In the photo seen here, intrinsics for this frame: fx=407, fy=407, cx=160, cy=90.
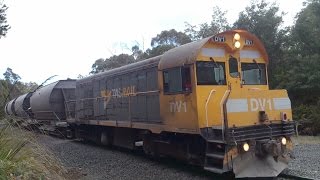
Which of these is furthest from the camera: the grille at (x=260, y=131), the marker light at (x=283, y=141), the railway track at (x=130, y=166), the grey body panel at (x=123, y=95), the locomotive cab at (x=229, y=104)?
the grey body panel at (x=123, y=95)

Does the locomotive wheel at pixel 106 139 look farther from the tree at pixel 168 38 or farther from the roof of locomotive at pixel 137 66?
the tree at pixel 168 38

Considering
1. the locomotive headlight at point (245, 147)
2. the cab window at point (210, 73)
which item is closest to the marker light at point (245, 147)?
the locomotive headlight at point (245, 147)

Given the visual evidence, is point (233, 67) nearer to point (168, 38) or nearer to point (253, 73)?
point (253, 73)

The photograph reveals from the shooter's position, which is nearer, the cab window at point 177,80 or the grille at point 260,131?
the grille at point 260,131

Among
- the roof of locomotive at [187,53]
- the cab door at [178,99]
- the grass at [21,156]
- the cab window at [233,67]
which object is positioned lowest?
the grass at [21,156]

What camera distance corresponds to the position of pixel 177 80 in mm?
10227

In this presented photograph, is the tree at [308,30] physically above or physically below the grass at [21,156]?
above

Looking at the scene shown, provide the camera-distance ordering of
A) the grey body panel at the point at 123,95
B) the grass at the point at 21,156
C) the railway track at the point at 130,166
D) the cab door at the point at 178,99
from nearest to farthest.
Answer: 1. the grass at the point at 21,156
2. the cab door at the point at 178,99
3. the railway track at the point at 130,166
4. the grey body panel at the point at 123,95

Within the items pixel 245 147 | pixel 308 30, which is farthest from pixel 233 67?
pixel 308 30

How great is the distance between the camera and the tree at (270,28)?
94.1 ft

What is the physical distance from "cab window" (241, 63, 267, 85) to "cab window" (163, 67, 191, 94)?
1.63 meters

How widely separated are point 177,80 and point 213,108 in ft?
4.15

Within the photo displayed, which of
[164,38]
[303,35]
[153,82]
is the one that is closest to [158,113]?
[153,82]

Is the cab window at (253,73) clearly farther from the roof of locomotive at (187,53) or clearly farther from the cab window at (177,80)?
the cab window at (177,80)
